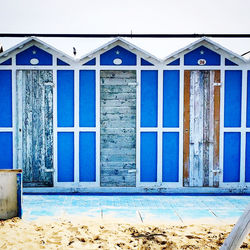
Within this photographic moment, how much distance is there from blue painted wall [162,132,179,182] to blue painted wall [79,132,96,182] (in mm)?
1800

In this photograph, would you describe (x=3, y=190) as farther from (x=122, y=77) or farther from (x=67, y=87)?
(x=122, y=77)

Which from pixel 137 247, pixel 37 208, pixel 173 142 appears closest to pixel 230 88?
pixel 173 142

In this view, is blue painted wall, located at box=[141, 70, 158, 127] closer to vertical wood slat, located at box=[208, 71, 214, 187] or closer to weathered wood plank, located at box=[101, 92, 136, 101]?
weathered wood plank, located at box=[101, 92, 136, 101]

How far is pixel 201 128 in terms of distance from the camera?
275 inches

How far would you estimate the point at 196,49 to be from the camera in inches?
274

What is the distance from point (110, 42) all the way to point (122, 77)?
2.96 ft

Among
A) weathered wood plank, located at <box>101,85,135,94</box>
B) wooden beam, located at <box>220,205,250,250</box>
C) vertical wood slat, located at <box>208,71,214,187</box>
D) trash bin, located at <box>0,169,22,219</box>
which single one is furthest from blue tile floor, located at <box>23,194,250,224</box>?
weathered wood plank, located at <box>101,85,135,94</box>

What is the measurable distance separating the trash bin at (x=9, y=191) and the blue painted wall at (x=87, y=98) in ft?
8.17

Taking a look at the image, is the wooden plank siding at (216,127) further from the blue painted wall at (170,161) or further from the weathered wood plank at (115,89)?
the weathered wood plank at (115,89)

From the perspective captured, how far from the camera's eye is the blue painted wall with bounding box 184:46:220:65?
274 inches

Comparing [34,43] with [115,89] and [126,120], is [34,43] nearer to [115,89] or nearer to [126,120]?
[115,89]

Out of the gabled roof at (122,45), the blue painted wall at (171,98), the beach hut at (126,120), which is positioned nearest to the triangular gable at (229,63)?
the beach hut at (126,120)

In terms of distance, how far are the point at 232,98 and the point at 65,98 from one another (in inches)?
168

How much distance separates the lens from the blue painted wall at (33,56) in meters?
Answer: 6.85
